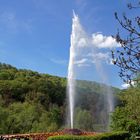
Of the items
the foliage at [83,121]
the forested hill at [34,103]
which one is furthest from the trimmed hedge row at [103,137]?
the foliage at [83,121]

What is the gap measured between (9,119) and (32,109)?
629cm

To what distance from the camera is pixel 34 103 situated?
64312mm

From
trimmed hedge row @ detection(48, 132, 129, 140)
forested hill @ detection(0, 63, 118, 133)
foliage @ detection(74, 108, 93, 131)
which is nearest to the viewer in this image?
trimmed hedge row @ detection(48, 132, 129, 140)

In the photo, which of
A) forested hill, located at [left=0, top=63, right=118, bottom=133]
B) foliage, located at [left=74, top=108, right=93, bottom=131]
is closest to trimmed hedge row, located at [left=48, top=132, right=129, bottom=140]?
forested hill, located at [left=0, top=63, right=118, bottom=133]

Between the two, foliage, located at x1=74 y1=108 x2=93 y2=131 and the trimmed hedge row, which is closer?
the trimmed hedge row

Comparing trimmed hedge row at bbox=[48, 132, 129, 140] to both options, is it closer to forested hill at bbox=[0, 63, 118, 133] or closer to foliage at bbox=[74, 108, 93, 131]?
forested hill at bbox=[0, 63, 118, 133]

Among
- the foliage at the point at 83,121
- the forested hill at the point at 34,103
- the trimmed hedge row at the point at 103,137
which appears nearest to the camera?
the trimmed hedge row at the point at 103,137

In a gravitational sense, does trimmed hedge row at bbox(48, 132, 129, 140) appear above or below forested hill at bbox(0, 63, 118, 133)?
below

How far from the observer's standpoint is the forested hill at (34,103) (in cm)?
4797

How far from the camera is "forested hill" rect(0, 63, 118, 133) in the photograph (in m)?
48.0

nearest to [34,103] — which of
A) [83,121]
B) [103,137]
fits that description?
[83,121]

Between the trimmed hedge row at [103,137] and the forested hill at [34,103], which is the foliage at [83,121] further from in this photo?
the trimmed hedge row at [103,137]

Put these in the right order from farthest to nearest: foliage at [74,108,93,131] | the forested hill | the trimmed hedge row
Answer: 1. foliage at [74,108,93,131]
2. the forested hill
3. the trimmed hedge row

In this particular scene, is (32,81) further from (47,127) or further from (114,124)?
(114,124)
